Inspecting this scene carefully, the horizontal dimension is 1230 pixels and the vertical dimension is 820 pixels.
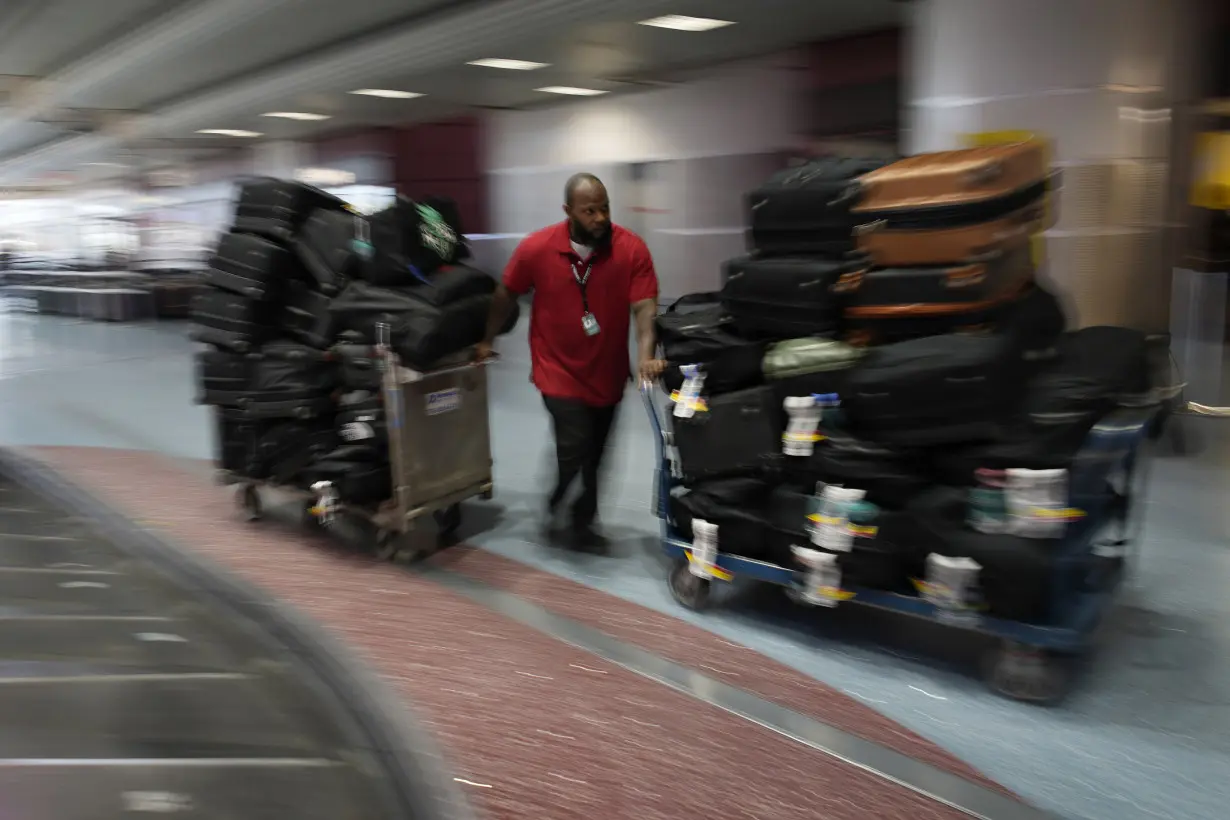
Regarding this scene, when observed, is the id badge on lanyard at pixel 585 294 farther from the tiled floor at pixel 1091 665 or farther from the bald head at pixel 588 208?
the tiled floor at pixel 1091 665

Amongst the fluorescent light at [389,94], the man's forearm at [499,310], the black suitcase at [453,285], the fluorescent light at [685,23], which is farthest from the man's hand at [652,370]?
the fluorescent light at [389,94]

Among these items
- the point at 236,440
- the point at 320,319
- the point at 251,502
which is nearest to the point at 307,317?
the point at 320,319

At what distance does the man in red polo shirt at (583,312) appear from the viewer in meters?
3.70

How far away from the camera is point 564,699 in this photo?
2678 mm

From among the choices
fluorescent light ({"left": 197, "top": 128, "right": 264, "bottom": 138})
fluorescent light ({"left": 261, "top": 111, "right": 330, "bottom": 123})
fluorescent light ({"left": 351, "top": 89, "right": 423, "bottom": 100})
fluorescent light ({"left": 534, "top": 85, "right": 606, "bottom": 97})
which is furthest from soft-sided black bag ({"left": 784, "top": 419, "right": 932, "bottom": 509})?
fluorescent light ({"left": 197, "top": 128, "right": 264, "bottom": 138})

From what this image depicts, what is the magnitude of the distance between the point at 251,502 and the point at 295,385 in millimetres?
902

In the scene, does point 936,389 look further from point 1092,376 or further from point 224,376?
point 224,376

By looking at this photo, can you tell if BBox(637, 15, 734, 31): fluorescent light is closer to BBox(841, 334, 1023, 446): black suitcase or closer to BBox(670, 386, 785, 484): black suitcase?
BBox(670, 386, 785, 484): black suitcase

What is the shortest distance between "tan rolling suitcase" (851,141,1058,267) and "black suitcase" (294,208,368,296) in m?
2.12

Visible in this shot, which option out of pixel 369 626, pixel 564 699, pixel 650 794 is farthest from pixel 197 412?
pixel 650 794

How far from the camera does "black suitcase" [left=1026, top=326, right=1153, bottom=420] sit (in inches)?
96.8

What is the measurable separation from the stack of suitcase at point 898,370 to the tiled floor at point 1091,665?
12.1 inches

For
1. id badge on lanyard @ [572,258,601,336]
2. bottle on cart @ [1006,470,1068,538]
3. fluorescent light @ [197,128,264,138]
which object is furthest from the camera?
fluorescent light @ [197,128,264,138]

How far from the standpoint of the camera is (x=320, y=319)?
3908mm
